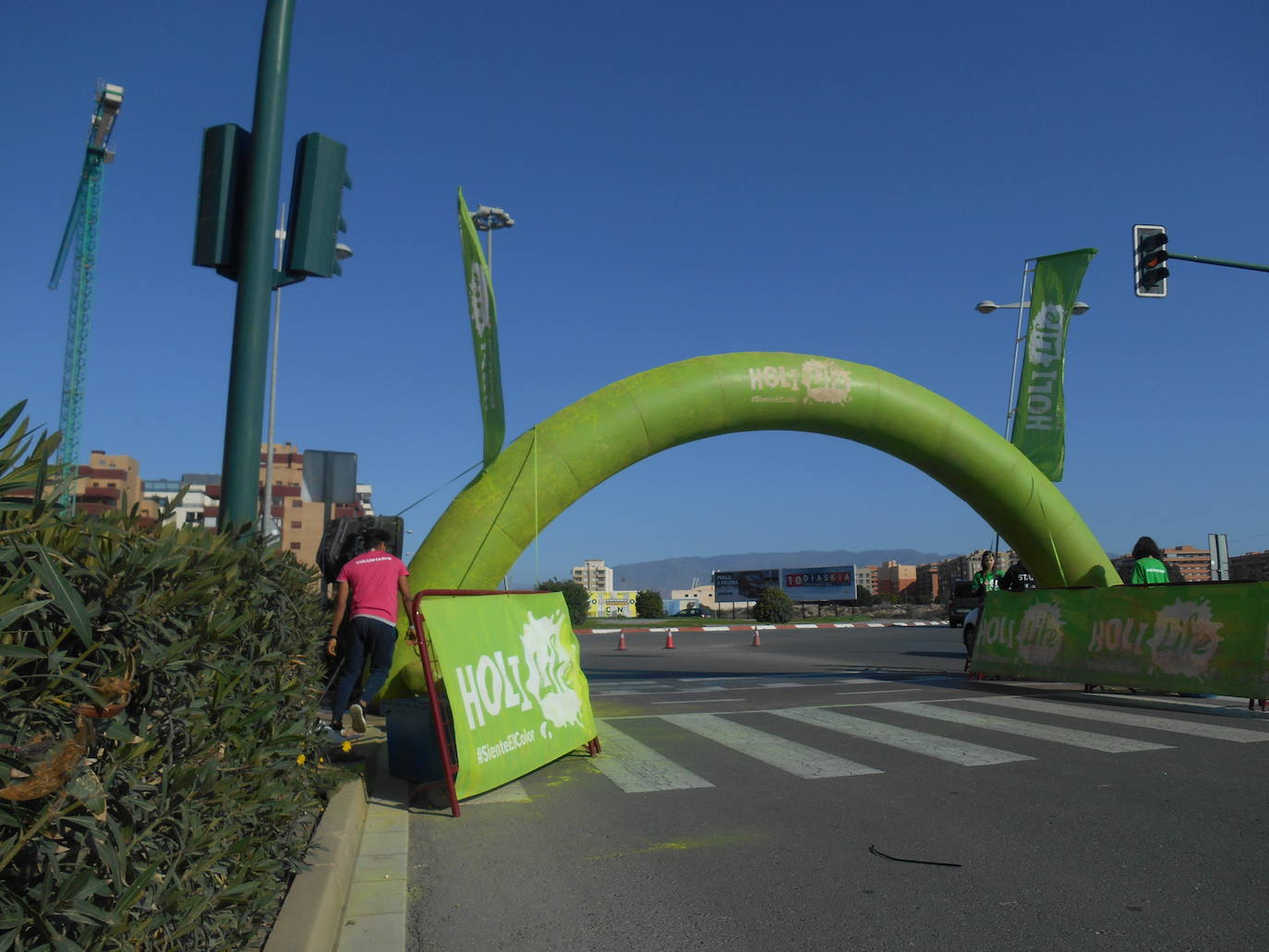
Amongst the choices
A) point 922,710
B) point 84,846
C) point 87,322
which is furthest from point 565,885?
point 87,322

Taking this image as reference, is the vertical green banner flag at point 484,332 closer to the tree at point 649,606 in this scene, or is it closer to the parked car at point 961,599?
the parked car at point 961,599

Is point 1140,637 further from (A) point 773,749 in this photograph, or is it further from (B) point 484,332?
(B) point 484,332

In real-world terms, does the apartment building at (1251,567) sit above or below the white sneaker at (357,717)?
above

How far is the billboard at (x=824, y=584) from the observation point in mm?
73125

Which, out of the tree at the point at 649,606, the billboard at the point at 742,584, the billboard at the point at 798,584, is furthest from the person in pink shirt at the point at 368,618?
the tree at the point at 649,606

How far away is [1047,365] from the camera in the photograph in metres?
14.1

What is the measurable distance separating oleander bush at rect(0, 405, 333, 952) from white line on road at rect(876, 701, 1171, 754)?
6.61 m

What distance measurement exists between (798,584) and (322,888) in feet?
251

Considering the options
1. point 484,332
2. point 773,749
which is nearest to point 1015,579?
point 773,749

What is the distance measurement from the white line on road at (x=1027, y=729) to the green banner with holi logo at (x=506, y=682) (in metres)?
3.83

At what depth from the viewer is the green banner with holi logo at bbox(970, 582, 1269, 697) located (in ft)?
30.2

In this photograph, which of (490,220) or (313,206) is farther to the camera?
(490,220)

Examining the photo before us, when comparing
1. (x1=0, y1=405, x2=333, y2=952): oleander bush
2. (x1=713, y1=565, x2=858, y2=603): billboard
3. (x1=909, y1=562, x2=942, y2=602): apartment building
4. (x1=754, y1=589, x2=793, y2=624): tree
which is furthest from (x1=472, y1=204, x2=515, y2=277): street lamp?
(x1=909, y1=562, x2=942, y2=602): apartment building

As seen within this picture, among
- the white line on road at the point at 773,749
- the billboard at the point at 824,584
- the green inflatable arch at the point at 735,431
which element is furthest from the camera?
the billboard at the point at 824,584
